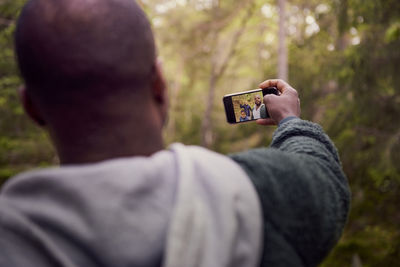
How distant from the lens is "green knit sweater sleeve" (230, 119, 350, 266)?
101cm

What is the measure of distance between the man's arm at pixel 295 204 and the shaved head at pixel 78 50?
13.9 inches

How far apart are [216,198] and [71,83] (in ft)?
1.36

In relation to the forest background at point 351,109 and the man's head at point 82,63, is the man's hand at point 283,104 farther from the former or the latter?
the forest background at point 351,109

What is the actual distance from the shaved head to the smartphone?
678 mm

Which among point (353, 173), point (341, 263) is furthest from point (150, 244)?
point (341, 263)

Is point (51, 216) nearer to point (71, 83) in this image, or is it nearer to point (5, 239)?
point (5, 239)

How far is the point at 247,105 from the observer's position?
5.61 ft

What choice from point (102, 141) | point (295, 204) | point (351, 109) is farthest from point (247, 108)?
point (351, 109)

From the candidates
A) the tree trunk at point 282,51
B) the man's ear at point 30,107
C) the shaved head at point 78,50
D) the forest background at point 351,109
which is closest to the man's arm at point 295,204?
the shaved head at point 78,50

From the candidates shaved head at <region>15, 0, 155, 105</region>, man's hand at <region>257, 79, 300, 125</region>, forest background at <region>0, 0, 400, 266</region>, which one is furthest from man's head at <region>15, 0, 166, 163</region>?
forest background at <region>0, 0, 400, 266</region>

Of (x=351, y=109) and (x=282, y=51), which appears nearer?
(x=351, y=109)

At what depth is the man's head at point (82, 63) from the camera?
963 mm

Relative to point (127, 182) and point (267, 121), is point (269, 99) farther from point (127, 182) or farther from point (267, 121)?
point (127, 182)

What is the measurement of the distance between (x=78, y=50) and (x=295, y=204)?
24.3 inches
